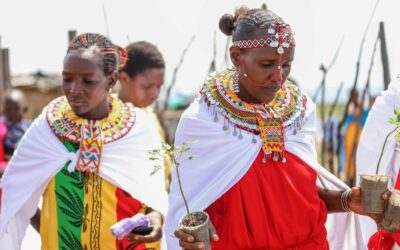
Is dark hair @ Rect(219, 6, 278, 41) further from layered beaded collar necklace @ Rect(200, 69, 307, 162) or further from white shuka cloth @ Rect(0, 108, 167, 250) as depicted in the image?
white shuka cloth @ Rect(0, 108, 167, 250)

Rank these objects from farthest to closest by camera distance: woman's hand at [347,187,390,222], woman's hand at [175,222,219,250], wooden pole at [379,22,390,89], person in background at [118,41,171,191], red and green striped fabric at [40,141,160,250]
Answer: wooden pole at [379,22,390,89] → person in background at [118,41,171,191] → red and green striped fabric at [40,141,160,250] → woman's hand at [347,187,390,222] → woman's hand at [175,222,219,250]

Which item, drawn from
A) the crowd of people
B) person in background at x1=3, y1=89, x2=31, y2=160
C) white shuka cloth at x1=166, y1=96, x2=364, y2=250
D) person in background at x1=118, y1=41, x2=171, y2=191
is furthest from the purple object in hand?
person in background at x1=3, y1=89, x2=31, y2=160

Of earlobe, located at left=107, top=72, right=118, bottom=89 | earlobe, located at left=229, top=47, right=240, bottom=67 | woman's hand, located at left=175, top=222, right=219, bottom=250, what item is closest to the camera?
woman's hand, located at left=175, top=222, right=219, bottom=250

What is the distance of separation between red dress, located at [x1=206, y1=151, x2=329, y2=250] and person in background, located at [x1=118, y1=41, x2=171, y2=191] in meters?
2.39

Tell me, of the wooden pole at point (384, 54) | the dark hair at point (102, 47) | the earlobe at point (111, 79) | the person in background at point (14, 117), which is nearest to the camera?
the dark hair at point (102, 47)

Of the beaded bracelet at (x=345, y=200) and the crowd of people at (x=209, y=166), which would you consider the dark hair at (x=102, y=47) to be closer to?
the crowd of people at (x=209, y=166)

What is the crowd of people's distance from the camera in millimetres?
3672

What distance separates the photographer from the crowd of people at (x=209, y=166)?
12.0ft

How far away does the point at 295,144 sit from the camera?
3.84m

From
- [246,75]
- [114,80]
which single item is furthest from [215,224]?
[114,80]

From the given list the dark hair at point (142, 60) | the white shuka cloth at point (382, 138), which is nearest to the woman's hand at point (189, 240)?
the white shuka cloth at point (382, 138)

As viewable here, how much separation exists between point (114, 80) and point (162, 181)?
2.51 feet

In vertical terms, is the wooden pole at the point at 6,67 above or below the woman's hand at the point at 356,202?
below

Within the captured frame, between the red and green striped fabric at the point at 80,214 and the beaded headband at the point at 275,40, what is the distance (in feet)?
4.59
